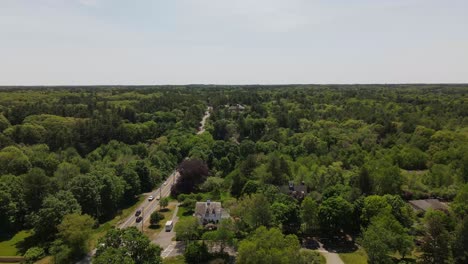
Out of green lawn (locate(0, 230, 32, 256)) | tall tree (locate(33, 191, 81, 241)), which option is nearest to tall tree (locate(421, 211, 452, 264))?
tall tree (locate(33, 191, 81, 241))

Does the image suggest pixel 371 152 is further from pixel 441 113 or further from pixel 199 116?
pixel 199 116

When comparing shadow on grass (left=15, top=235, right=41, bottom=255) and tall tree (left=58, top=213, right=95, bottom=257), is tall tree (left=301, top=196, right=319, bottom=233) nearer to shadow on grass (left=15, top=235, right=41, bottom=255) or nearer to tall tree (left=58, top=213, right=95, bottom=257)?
tall tree (left=58, top=213, right=95, bottom=257)

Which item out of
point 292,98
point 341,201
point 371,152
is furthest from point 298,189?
point 292,98

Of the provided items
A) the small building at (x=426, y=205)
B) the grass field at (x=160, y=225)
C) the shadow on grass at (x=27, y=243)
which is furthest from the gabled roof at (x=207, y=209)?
the small building at (x=426, y=205)

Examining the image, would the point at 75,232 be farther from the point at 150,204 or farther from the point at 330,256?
the point at 330,256

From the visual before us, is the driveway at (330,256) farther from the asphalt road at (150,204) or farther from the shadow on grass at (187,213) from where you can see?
the asphalt road at (150,204)

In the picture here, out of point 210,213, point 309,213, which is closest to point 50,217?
point 210,213

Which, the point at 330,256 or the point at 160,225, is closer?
the point at 330,256
